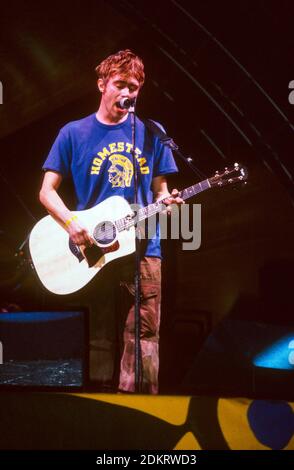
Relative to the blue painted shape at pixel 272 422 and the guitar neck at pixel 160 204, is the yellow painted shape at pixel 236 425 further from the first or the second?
the guitar neck at pixel 160 204

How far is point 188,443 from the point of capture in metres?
2.09

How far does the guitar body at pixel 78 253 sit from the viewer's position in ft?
10.8

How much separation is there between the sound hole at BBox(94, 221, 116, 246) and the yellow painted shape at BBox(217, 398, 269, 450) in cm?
148

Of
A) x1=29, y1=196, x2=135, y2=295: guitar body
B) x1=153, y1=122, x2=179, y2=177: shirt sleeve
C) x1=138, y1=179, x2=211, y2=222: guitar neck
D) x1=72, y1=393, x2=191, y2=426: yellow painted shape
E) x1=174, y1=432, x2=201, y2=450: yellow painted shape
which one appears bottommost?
x1=174, y1=432, x2=201, y2=450: yellow painted shape

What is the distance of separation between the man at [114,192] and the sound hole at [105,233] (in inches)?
2.7

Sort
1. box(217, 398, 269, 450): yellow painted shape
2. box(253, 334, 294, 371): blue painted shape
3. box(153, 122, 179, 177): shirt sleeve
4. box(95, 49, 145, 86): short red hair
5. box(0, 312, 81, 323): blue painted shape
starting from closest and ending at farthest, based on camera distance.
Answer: box(217, 398, 269, 450): yellow painted shape
box(0, 312, 81, 323): blue painted shape
box(153, 122, 179, 177): shirt sleeve
box(95, 49, 145, 86): short red hair
box(253, 334, 294, 371): blue painted shape

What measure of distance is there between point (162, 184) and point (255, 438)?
191 centimetres

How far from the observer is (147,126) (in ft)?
11.0

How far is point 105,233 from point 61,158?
26.7 inches

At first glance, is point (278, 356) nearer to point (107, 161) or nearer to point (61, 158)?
point (107, 161)

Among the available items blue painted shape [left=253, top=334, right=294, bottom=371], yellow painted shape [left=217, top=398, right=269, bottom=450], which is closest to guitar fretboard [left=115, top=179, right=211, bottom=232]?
blue painted shape [left=253, top=334, right=294, bottom=371]

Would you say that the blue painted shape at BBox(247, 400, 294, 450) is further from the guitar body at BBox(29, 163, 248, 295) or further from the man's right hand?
the man's right hand

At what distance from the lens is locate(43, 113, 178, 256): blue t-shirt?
11.2ft

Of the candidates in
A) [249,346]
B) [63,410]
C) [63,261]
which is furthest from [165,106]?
[63,410]
